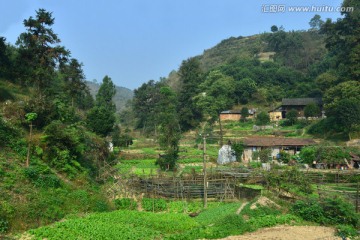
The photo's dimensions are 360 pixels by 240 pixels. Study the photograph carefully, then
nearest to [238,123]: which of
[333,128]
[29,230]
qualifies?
→ [333,128]

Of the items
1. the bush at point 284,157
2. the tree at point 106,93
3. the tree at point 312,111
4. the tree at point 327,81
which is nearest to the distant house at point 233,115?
the tree at point 312,111

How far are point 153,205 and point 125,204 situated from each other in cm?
166

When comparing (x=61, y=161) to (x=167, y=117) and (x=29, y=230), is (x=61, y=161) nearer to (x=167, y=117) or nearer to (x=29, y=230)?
(x=29, y=230)

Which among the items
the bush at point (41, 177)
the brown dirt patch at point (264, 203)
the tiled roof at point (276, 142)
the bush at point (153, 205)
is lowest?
the bush at point (153, 205)

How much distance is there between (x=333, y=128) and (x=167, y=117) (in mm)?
22771

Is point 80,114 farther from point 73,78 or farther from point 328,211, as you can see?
point 328,211

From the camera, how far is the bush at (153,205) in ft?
68.0

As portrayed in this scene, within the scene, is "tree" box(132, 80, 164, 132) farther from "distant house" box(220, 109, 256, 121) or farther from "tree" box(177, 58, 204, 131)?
"distant house" box(220, 109, 256, 121)

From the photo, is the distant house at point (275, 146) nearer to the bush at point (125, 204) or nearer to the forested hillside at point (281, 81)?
the forested hillside at point (281, 81)

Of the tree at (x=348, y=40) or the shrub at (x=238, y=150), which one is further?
the tree at (x=348, y=40)

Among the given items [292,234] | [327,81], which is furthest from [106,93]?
[292,234]

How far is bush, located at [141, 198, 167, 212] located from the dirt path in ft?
A: 23.9

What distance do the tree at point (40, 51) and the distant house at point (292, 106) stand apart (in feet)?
140

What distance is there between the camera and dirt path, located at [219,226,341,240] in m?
14.1
